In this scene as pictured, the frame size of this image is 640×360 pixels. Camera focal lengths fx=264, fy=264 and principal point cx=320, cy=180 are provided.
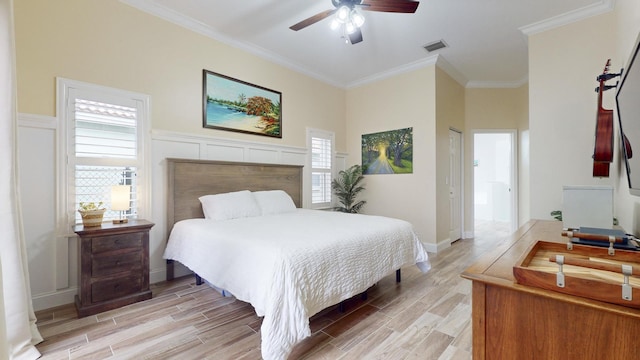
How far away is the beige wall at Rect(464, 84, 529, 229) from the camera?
5031 millimetres

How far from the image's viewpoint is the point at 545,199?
323cm

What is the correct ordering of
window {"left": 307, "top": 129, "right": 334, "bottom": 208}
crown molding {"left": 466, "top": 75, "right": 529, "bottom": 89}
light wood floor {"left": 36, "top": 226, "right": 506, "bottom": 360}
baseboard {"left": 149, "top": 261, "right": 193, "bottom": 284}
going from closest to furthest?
light wood floor {"left": 36, "top": 226, "right": 506, "bottom": 360}
baseboard {"left": 149, "top": 261, "right": 193, "bottom": 284}
window {"left": 307, "top": 129, "right": 334, "bottom": 208}
crown molding {"left": 466, "top": 75, "right": 529, "bottom": 89}

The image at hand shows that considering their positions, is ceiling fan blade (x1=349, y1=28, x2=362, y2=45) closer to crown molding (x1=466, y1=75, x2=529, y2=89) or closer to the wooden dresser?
the wooden dresser

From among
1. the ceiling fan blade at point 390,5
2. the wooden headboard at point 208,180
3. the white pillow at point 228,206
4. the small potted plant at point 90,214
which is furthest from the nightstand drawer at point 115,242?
the ceiling fan blade at point 390,5

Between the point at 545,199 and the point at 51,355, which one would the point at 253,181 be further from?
the point at 545,199

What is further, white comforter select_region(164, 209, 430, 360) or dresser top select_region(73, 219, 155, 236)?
dresser top select_region(73, 219, 155, 236)

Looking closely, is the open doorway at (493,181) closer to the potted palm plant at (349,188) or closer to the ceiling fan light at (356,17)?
the potted palm plant at (349,188)

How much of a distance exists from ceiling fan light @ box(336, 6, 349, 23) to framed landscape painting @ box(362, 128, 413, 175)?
250 cm

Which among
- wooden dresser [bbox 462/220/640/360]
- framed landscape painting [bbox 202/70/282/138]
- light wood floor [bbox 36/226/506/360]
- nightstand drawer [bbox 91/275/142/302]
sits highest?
framed landscape painting [bbox 202/70/282/138]

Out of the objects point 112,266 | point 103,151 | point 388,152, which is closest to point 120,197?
point 103,151

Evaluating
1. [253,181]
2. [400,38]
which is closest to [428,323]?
[253,181]

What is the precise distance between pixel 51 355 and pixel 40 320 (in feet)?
2.20

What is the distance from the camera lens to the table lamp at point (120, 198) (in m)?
2.54

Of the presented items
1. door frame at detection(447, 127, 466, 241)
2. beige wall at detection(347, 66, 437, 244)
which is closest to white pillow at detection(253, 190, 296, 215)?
beige wall at detection(347, 66, 437, 244)
